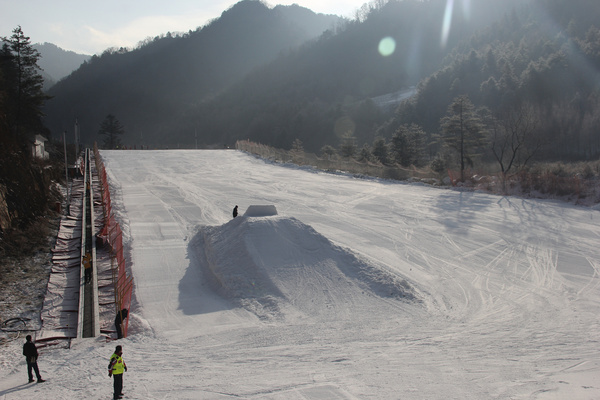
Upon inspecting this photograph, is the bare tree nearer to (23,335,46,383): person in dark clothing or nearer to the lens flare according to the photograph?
(23,335,46,383): person in dark clothing

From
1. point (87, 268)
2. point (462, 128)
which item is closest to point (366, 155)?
point (462, 128)

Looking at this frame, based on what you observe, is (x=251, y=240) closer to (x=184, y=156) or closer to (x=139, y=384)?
(x=139, y=384)

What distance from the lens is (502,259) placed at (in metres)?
13.2

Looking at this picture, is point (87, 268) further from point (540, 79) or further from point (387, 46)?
point (387, 46)

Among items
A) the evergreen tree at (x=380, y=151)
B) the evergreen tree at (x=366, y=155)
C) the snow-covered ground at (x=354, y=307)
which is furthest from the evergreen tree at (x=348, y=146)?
the snow-covered ground at (x=354, y=307)

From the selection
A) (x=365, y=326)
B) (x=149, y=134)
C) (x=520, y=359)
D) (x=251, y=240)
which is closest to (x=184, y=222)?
(x=251, y=240)

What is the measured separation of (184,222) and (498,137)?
3585 centimetres

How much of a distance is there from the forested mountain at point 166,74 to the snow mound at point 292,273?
108 meters

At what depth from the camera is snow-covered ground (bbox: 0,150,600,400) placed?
6.55 meters

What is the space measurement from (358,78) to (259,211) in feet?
403

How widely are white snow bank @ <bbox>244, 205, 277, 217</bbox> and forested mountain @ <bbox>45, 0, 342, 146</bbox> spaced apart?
107 m

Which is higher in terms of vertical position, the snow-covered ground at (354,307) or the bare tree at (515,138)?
the bare tree at (515,138)

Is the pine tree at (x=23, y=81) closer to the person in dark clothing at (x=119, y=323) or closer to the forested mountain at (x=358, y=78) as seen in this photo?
the forested mountain at (x=358, y=78)

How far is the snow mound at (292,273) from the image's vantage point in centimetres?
1023
